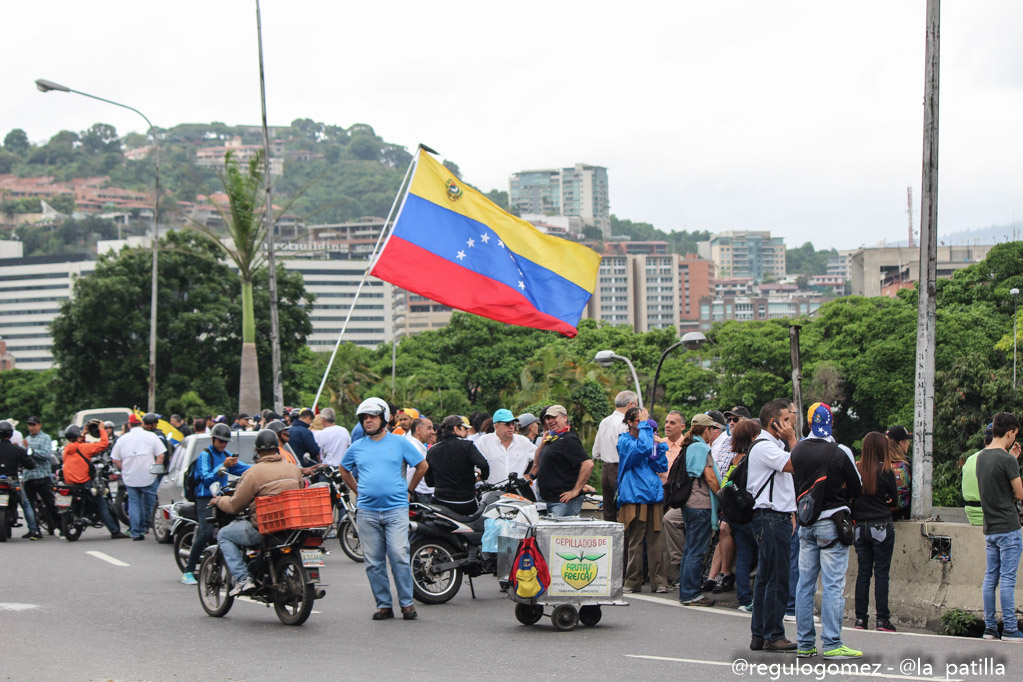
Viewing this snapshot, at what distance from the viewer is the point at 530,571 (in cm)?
1015

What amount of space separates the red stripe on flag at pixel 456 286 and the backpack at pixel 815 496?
30.3 ft

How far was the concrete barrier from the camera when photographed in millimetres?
10602

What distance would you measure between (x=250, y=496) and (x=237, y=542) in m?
0.48

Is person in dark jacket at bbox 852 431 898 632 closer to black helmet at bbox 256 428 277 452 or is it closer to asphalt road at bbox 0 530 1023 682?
asphalt road at bbox 0 530 1023 682

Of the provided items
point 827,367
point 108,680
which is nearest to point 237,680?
point 108,680

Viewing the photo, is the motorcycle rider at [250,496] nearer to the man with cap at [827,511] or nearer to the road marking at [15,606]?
the road marking at [15,606]

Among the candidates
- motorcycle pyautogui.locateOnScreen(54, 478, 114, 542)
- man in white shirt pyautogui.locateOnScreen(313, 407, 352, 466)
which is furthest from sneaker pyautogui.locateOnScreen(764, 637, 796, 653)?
motorcycle pyautogui.locateOnScreen(54, 478, 114, 542)

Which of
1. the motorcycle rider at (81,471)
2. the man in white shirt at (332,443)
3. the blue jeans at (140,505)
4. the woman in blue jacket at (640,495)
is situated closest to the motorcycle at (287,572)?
the woman in blue jacket at (640,495)

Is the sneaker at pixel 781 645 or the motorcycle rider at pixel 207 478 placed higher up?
the motorcycle rider at pixel 207 478

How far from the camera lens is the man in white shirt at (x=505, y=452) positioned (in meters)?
13.6

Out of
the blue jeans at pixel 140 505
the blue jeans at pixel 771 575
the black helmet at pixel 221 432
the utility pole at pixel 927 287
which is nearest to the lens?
the blue jeans at pixel 771 575

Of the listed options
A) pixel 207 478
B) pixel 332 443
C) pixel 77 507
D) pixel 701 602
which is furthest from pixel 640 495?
pixel 77 507

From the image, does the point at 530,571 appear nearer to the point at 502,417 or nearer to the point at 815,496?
the point at 815,496

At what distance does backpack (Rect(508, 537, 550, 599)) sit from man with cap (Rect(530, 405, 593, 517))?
7.68ft
